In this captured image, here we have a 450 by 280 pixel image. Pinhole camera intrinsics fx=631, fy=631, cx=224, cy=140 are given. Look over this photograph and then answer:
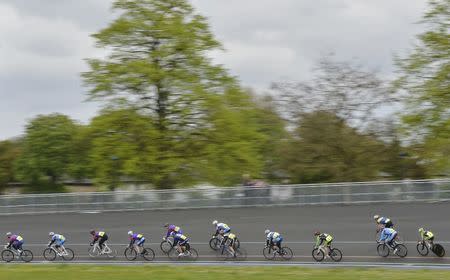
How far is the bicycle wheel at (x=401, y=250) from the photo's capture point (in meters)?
20.0

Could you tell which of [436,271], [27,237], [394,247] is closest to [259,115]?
[27,237]

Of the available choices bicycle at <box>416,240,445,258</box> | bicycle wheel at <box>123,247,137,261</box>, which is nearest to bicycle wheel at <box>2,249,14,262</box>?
bicycle wheel at <box>123,247,137,261</box>

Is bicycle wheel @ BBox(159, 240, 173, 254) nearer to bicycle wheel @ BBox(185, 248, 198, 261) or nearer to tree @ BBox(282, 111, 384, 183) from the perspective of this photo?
bicycle wheel @ BBox(185, 248, 198, 261)

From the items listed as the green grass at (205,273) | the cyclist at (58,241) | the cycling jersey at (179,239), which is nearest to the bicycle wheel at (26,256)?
the cyclist at (58,241)

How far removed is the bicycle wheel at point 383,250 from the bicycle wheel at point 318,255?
5.96ft

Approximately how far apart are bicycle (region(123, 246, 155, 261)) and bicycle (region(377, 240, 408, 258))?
798 centimetres

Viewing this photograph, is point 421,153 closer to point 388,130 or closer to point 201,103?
point 388,130

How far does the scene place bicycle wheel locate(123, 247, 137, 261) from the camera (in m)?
22.8

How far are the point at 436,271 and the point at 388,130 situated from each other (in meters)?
26.6

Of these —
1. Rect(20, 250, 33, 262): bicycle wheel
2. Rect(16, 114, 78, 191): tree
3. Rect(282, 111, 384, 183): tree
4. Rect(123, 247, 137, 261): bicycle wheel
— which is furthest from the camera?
Rect(16, 114, 78, 191): tree

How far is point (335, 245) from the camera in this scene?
72.9 ft

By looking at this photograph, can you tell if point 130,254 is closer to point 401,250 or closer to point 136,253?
point 136,253

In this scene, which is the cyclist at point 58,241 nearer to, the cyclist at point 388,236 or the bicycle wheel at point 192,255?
the bicycle wheel at point 192,255

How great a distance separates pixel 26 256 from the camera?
24.1 metres
